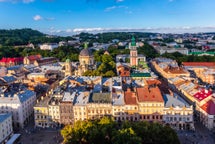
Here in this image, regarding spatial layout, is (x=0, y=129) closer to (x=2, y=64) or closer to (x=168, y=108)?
(x=168, y=108)

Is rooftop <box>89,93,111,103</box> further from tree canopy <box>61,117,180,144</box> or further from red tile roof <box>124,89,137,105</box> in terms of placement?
tree canopy <box>61,117,180,144</box>

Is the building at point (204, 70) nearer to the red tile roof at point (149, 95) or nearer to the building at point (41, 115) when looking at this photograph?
the red tile roof at point (149, 95)

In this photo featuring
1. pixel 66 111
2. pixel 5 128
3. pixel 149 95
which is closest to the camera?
pixel 5 128

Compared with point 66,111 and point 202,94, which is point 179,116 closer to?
point 202,94

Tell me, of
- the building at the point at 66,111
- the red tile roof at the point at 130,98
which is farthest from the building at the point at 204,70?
the building at the point at 66,111

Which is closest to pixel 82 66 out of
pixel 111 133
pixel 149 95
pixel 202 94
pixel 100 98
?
pixel 100 98

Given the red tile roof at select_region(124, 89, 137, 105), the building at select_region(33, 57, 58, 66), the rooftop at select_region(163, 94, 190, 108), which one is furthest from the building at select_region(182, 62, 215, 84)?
the building at select_region(33, 57, 58, 66)
